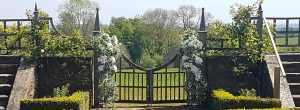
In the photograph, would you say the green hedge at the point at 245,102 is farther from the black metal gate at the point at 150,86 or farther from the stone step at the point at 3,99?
the stone step at the point at 3,99

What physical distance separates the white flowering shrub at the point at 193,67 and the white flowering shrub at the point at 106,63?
2.10 metres

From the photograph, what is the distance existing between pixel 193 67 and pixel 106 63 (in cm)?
261

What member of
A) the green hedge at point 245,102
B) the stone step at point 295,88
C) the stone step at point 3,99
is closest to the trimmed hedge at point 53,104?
the stone step at point 3,99

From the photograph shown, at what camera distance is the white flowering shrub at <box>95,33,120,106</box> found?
13250mm

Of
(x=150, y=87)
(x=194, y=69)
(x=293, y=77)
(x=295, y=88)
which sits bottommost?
(x=150, y=87)

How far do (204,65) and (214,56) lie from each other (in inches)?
16.6

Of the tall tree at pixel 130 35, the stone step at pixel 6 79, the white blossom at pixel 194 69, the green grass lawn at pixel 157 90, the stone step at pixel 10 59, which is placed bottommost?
the green grass lawn at pixel 157 90

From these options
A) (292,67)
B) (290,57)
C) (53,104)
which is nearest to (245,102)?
(292,67)

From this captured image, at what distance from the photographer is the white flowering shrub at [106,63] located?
13.2 metres

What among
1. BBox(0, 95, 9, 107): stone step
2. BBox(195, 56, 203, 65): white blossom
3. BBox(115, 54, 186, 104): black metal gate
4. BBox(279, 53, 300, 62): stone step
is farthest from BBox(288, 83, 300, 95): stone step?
BBox(0, 95, 9, 107): stone step

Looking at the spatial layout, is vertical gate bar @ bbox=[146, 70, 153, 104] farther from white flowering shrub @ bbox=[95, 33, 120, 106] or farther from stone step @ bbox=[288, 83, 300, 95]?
stone step @ bbox=[288, 83, 300, 95]

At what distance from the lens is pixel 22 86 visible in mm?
12711

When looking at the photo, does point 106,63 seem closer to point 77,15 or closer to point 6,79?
point 6,79

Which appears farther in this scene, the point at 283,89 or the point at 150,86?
the point at 150,86
